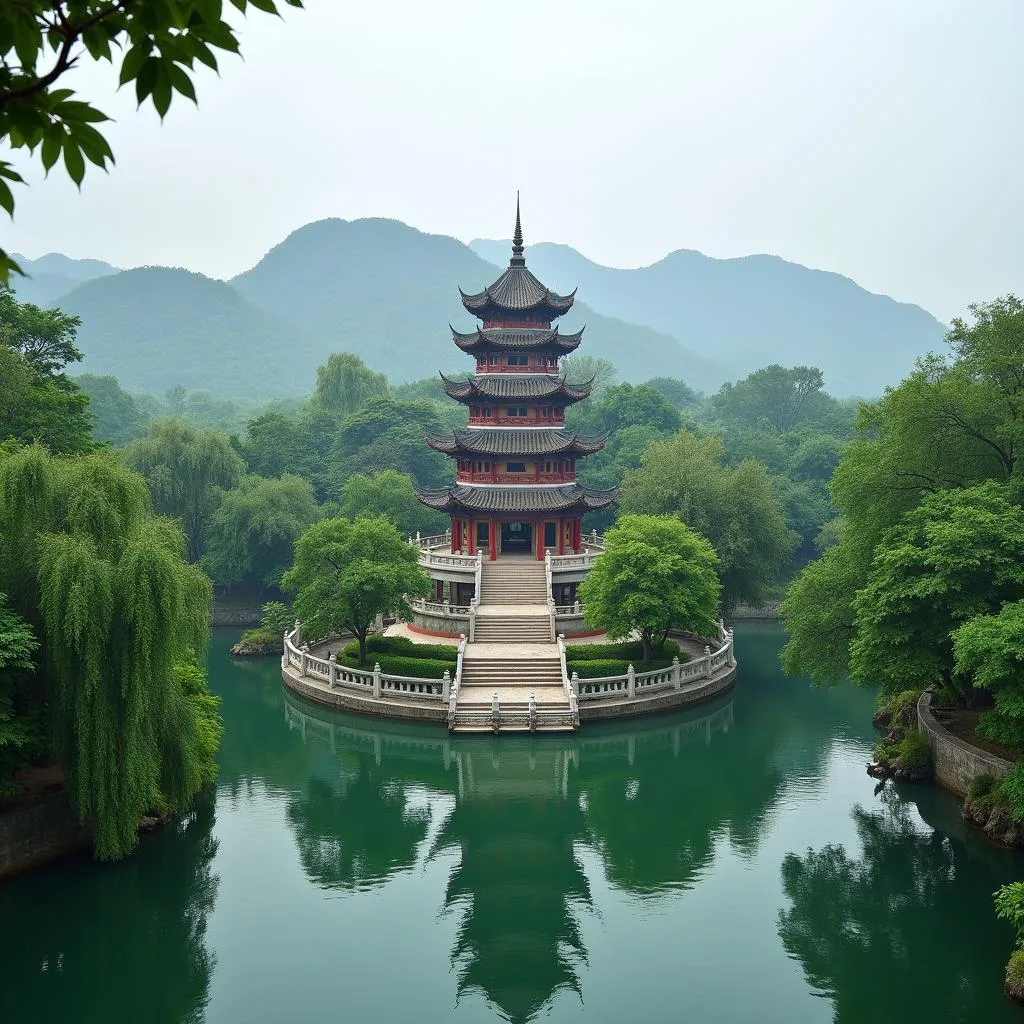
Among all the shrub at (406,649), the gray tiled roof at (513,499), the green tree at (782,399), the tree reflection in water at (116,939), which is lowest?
the tree reflection in water at (116,939)

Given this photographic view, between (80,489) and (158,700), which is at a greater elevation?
(80,489)

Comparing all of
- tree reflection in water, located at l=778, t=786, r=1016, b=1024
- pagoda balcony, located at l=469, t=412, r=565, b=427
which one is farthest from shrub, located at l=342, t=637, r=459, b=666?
tree reflection in water, located at l=778, t=786, r=1016, b=1024

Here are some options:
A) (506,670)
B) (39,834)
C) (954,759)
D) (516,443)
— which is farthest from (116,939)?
(516,443)

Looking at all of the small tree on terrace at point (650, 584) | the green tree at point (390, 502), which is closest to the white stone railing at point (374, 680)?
the small tree on terrace at point (650, 584)

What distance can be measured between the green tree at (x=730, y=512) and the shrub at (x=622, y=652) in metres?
5.34

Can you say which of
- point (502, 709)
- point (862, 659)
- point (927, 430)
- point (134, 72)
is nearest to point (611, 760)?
point (502, 709)

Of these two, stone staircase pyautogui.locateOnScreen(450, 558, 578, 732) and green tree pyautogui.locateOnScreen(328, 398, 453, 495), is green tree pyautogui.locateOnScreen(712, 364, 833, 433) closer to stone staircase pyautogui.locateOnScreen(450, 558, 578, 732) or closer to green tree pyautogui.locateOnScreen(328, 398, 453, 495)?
green tree pyautogui.locateOnScreen(328, 398, 453, 495)

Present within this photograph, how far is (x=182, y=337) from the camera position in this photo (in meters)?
177

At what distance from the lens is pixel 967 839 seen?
64.8 ft

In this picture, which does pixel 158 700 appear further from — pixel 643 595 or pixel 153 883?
pixel 643 595

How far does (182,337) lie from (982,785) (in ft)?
574

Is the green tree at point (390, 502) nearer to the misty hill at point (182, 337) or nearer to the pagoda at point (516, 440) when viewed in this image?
the pagoda at point (516, 440)

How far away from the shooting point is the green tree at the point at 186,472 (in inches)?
1800

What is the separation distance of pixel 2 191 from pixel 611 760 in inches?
944
